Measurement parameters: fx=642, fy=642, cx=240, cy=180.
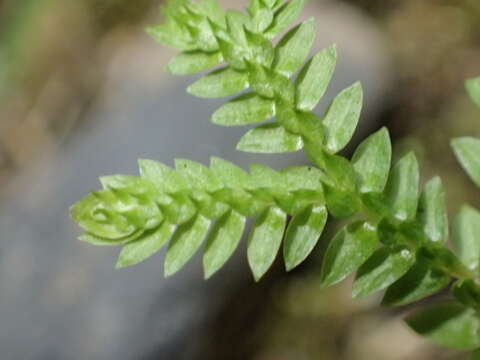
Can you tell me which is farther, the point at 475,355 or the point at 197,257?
the point at 197,257

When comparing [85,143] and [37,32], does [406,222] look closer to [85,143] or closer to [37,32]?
[85,143]

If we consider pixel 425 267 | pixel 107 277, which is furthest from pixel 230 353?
pixel 425 267

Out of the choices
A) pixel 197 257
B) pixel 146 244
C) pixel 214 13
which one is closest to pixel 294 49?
pixel 214 13

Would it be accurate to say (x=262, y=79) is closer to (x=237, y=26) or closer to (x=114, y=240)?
(x=237, y=26)

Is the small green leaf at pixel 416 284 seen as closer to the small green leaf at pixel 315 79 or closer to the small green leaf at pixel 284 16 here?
the small green leaf at pixel 315 79

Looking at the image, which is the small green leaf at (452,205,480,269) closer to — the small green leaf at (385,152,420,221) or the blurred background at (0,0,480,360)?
the small green leaf at (385,152,420,221)
